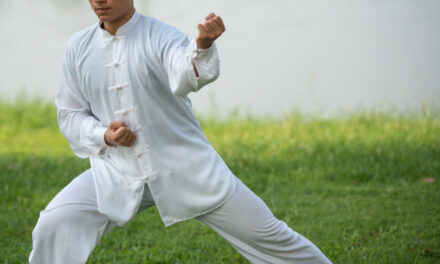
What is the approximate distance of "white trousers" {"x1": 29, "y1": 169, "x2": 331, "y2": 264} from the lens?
278cm

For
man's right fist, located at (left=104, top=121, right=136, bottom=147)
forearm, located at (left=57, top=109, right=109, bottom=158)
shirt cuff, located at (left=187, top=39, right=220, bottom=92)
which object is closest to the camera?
shirt cuff, located at (left=187, top=39, right=220, bottom=92)

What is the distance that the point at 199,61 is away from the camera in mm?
2385

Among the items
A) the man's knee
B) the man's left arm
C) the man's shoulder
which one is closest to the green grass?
the man's knee

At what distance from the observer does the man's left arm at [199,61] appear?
7.46 ft

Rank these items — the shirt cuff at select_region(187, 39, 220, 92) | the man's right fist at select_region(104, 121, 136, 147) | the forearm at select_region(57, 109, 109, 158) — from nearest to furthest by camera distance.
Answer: the shirt cuff at select_region(187, 39, 220, 92) < the man's right fist at select_region(104, 121, 136, 147) < the forearm at select_region(57, 109, 109, 158)

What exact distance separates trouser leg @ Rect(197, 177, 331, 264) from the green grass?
4.00ft

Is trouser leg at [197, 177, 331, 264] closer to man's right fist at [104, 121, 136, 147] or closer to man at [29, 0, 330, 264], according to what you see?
man at [29, 0, 330, 264]

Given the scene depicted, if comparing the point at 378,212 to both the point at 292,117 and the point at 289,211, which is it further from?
the point at 292,117

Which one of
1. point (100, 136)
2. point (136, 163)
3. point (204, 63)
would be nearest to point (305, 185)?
point (136, 163)

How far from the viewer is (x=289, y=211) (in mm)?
5098

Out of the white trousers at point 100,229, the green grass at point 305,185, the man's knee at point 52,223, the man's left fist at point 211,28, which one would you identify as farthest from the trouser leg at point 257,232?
the green grass at point 305,185

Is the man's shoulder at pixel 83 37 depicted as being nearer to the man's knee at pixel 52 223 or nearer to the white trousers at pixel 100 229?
the white trousers at pixel 100 229

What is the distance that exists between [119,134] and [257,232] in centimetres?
76

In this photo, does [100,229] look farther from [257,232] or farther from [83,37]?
[83,37]
